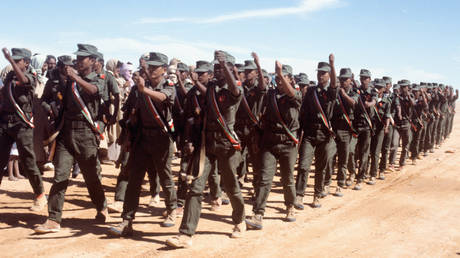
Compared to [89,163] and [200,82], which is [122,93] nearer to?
[200,82]

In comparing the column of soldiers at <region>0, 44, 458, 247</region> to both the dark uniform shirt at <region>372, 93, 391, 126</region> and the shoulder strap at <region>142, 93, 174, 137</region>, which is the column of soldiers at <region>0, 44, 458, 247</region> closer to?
the shoulder strap at <region>142, 93, 174, 137</region>

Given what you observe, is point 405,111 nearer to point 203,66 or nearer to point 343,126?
point 343,126

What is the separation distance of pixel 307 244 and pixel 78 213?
12.1 feet

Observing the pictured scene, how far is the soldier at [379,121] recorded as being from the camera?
1084 cm

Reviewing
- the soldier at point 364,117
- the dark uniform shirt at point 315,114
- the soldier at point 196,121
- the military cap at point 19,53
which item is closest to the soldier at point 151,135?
the soldier at point 196,121

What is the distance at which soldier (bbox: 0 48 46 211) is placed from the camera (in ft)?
22.7

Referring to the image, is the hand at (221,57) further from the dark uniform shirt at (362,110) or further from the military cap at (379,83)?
the military cap at (379,83)

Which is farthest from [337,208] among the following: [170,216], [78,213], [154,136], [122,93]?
[122,93]

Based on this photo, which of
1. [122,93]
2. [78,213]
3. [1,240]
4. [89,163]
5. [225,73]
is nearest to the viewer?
[225,73]

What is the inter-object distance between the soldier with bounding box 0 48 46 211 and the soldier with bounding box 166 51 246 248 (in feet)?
9.76

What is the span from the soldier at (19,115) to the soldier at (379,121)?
756 centimetres

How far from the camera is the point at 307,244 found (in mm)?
6184

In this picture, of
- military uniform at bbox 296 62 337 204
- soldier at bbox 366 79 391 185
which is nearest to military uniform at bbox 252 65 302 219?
military uniform at bbox 296 62 337 204

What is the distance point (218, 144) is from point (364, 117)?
5.54 m
